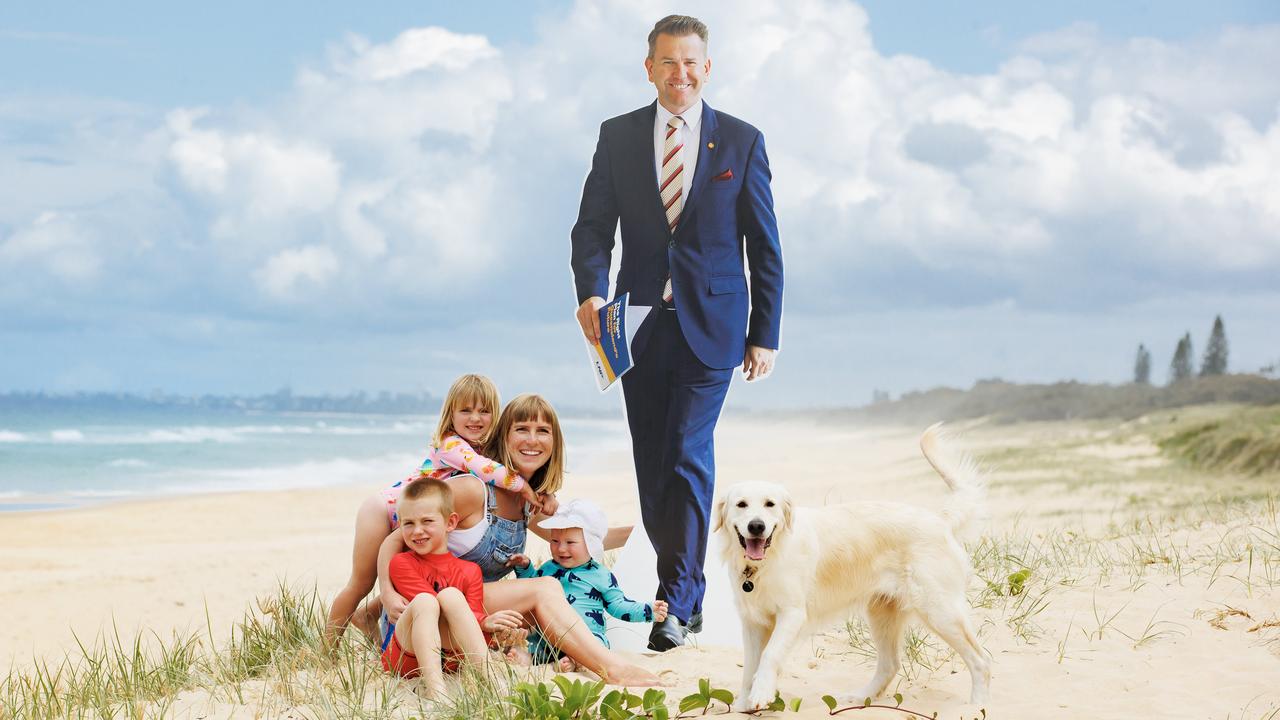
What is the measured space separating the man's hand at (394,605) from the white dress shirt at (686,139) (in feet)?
7.49

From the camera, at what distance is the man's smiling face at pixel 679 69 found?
201 inches

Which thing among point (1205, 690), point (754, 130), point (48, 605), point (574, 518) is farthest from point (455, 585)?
point (48, 605)

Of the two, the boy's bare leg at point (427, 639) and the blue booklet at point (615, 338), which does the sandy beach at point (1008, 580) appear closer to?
the boy's bare leg at point (427, 639)

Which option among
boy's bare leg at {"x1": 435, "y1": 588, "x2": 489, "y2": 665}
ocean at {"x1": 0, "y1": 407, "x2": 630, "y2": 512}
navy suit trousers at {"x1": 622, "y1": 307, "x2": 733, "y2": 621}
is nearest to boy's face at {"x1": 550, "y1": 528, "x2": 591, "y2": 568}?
navy suit trousers at {"x1": 622, "y1": 307, "x2": 733, "y2": 621}

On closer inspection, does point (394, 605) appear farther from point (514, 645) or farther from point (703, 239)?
point (703, 239)

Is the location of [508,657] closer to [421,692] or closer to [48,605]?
[421,692]

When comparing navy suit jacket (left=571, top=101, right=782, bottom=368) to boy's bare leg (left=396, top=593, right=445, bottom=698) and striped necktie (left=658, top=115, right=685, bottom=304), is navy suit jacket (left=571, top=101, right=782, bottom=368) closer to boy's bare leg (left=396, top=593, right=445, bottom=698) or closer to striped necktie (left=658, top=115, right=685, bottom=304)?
A: striped necktie (left=658, top=115, right=685, bottom=304)

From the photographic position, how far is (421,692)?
4.00 metres

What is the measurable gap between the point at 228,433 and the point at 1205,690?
37.3 meters

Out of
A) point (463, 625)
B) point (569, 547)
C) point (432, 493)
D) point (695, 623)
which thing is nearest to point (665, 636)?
point (695, 623)

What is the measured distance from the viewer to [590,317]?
529 centimetres

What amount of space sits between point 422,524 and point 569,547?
812 millimetres

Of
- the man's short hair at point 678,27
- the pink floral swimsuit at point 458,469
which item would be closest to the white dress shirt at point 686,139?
the man's short hair at point 678,27

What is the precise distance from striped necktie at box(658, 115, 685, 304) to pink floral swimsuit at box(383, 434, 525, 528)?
121 centimetres
